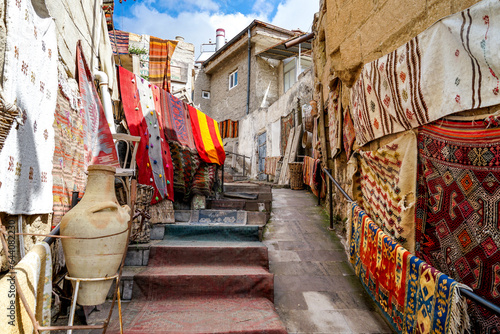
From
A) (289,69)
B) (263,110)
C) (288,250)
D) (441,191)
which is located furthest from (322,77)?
(289,69)

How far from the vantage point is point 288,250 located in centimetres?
351

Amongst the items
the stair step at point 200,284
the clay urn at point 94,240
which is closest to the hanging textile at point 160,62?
the stair step at point 200,284

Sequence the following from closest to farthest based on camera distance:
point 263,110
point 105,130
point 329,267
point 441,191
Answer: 1. point 441,191
2. point 329,267
3. point 105,130
4. point 263,110

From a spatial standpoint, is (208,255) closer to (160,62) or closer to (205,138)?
(205,138)

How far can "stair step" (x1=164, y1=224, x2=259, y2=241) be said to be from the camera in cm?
365

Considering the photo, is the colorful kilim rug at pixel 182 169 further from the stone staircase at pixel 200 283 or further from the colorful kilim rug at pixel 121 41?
the colorful kilim rug at pixel 121 41

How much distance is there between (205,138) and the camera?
536 centimetres

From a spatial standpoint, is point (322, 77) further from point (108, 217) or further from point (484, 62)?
point (108, 217)

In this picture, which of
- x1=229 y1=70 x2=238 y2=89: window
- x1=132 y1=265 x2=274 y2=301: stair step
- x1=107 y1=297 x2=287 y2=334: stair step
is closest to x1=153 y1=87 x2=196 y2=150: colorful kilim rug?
x1=132 y1=265 x2=274 y2=301: stair step

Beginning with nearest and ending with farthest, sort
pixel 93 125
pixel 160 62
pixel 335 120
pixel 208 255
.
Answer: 1. pixel 208 255
2. pixel 93 125
3. pixel 335 120
4. pixel 160 62

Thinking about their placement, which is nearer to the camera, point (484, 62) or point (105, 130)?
point (484, 62)

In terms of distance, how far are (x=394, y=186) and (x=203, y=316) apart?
202cm

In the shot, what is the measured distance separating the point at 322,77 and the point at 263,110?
23.6ft

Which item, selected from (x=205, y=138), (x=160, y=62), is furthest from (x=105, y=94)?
(x=160, y=62)
